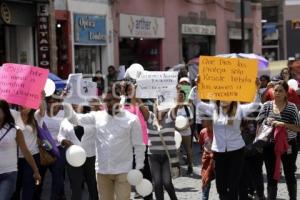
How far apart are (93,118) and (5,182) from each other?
1123 millimetres

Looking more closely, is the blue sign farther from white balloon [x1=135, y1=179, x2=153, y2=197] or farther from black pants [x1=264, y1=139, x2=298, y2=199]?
white balloon [x1=135, y1=179, x2=153, y2=197]

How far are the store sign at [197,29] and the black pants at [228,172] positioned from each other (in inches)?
654

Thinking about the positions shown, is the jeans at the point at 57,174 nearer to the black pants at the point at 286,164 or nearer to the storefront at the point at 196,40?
the black pants at the point at 286,164

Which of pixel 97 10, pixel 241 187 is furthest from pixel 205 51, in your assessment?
pixel 241 187

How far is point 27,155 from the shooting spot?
7.43 m

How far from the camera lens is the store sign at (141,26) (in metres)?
20.7

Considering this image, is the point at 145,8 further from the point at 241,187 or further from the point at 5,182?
the point at 5,182

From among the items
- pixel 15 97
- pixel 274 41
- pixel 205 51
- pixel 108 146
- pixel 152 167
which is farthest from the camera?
pixel 274 41

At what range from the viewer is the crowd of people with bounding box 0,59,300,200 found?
7.11 meters

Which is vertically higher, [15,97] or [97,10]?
[97,10]

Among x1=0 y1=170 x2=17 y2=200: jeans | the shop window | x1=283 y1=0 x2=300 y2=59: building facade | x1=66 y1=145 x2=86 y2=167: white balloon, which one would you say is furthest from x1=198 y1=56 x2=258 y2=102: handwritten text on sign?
x1=283 y1=0 x2=300 y2=59: building facade

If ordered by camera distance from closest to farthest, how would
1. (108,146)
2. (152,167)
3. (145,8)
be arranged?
(108,146) → (152,167) → (145,8)

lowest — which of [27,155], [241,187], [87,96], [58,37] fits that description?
[241,187]

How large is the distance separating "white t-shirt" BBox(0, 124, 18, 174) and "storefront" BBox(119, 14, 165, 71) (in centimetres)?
1346
